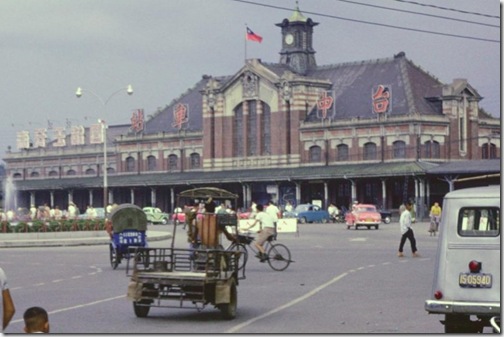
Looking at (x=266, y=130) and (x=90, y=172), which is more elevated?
(x=266, y=130)

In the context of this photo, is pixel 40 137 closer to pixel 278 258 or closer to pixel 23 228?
pixel 23 228

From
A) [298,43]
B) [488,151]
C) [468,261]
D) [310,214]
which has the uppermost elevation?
[298,43]

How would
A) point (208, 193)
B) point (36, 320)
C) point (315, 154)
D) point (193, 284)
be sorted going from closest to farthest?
1. point (36, 320)
2. point (193, 284)
3. point (208, 193)
4. point (315, 154)

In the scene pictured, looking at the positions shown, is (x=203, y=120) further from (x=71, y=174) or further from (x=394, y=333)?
(x=394, y=333)

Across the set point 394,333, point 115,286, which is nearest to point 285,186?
point 115,286

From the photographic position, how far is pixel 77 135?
124250mm

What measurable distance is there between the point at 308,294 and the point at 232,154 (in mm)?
85500

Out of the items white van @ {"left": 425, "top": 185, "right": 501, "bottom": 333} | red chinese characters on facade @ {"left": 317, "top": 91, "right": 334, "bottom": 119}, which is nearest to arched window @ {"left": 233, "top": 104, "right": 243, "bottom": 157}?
red chinese characters on facade @ {"left": 317, "top": 91, "right": 334, "bottom": 119}

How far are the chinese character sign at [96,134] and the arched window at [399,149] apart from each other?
37.1 m

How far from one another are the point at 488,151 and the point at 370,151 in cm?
1064

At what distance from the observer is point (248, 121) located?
108m

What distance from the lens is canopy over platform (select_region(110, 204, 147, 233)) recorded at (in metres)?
33.7

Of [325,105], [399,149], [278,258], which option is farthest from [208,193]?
[325,105]

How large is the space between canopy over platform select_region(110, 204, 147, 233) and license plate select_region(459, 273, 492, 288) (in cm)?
1858
